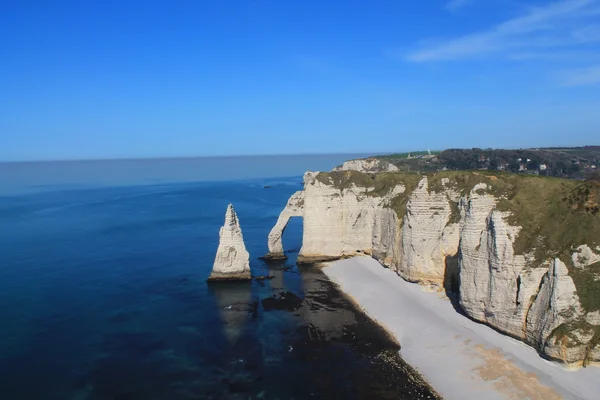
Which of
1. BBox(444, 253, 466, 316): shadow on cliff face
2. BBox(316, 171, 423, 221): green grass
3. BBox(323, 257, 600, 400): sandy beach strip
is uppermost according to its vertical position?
BBox(316, 171, 423, 221): green grass

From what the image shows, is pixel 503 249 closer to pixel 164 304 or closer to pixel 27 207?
pixel 164 304

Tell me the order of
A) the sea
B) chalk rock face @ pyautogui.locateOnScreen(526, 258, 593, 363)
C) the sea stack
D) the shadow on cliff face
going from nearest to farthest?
chalk rock face @ pyautogui.locateOnScreen(526, 258, 593, 363) < the sea < the shadow on cliff face < the sea stack

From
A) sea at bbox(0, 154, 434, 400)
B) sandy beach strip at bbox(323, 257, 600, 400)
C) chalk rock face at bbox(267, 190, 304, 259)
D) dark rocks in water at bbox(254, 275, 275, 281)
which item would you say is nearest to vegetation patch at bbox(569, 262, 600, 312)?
sandy beach strip at bbox(323, 257, 600, 400)

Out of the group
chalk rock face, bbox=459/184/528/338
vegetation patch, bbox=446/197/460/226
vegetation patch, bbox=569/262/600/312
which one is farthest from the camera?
vegetation patch, bbox=446/197/460/226

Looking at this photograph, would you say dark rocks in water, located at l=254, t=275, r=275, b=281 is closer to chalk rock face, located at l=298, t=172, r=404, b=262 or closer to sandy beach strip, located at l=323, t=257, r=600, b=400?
chalk rock face, located at l=298, t=172, r=404, b=262

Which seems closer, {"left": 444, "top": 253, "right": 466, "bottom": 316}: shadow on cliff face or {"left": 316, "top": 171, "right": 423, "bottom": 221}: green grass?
{"left": 444, "top": 253, "right": 466, "bottom": 316}: shadow on cliff face
